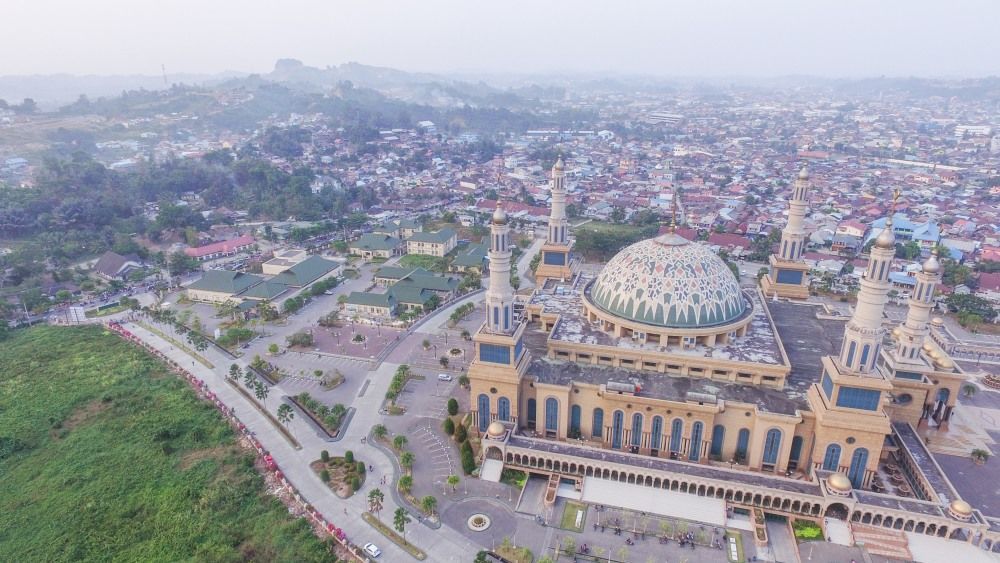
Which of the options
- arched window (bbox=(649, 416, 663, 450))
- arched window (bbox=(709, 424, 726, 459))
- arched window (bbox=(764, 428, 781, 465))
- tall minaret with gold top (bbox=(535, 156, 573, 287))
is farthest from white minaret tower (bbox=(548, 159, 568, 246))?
arched window (bbox=(764, 428, 781, 465))

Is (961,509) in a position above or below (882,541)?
above

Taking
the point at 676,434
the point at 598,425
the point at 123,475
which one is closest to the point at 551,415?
the point at 598,425

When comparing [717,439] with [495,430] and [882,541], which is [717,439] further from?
[495,430]

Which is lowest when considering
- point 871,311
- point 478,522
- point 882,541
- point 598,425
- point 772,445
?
point 478,522

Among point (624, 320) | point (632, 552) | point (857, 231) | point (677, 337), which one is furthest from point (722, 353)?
point (857, 231)

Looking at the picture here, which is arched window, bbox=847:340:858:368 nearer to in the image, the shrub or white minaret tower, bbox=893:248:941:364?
white minaret tower, bbox=893:248:941:364

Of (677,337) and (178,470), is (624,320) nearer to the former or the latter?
(677,337)
